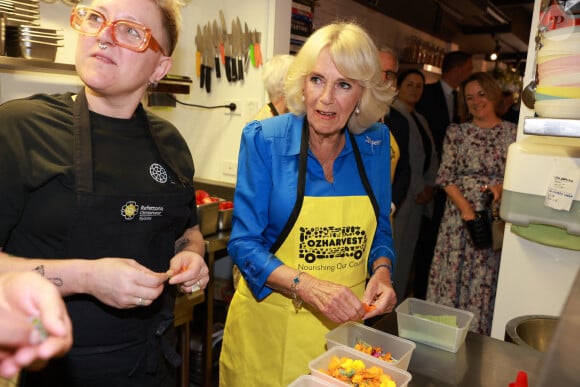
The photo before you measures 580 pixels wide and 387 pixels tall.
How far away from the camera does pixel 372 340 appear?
151 centimetres

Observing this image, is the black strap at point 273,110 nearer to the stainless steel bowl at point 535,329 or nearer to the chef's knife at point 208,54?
the chef's knife at point 208,54

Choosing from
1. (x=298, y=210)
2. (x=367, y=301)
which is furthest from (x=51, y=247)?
(x=367, y=301)

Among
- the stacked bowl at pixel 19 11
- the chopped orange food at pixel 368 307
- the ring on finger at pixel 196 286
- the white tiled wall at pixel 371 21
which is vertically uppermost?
the white tiled wall at pixel 371 21

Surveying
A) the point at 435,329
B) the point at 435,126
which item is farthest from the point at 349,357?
the point at 435,126

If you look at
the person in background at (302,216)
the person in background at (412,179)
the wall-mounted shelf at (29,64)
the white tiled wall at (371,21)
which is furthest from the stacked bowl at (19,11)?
the white tiled wall at (371,21)

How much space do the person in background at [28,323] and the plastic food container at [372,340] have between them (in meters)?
0.92

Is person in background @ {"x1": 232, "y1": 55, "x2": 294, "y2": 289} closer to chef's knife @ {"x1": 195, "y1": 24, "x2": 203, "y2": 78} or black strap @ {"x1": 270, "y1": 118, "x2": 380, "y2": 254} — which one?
chef's knife @ {"x1": 195, "y1": 24, "x2": 203, "y2": 78}

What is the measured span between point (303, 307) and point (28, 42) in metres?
1.93

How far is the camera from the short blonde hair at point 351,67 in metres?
1.69

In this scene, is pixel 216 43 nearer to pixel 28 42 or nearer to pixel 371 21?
pixel 28 42

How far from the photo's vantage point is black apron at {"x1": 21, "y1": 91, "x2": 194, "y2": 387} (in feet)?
4.23

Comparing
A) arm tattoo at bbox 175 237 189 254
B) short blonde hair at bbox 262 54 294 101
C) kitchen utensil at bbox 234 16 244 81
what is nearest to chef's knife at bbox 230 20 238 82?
kitchen utensil at bbox 234 16 244 81

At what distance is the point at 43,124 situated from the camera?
1.28 meters

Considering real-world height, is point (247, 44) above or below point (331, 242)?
above
